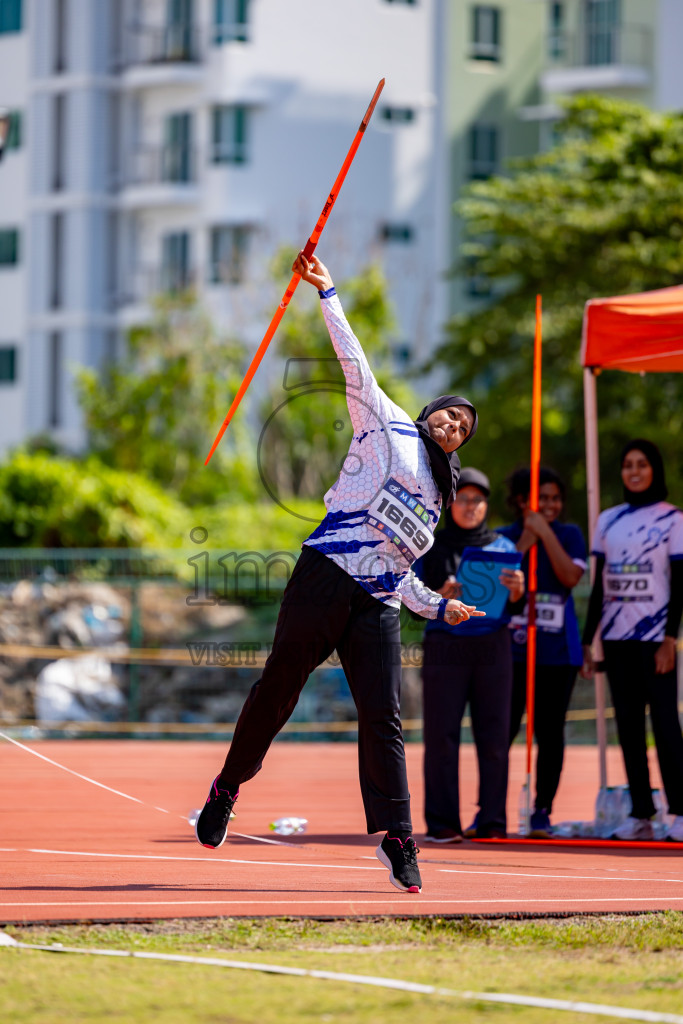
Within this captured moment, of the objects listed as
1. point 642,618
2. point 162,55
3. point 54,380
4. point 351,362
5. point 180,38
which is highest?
point 180,38

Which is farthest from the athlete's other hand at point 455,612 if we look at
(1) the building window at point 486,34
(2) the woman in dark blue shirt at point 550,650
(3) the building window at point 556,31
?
(1) the building window at point 486,34

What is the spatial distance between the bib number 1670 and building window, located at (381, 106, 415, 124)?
39652mm

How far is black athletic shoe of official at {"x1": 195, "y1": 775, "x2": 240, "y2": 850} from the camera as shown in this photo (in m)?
6.80

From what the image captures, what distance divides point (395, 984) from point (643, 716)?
429cm

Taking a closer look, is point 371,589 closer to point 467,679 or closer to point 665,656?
point 467,679

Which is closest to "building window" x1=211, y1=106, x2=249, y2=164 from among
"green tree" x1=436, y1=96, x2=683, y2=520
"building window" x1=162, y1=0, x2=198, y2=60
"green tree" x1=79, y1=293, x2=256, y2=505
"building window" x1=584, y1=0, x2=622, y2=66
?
"building window" x1=162, y1=0, x2=198, y2=60

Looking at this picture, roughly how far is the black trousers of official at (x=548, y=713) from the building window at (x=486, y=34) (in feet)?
126

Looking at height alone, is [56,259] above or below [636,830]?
above

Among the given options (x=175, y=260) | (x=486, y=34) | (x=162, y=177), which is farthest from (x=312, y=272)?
(x=486, y=34)

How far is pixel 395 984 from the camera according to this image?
4930 millimetres

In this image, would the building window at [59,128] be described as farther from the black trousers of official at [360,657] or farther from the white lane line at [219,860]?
the black trousers of official at [360,657]

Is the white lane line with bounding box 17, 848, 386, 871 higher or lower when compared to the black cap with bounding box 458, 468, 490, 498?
lower

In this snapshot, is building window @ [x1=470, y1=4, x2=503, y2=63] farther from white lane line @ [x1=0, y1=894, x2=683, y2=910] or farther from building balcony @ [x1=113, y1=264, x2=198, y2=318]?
white lane line @ [x1=0, y1=894, x2=683, y2=910]

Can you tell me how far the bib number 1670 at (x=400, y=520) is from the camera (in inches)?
258
